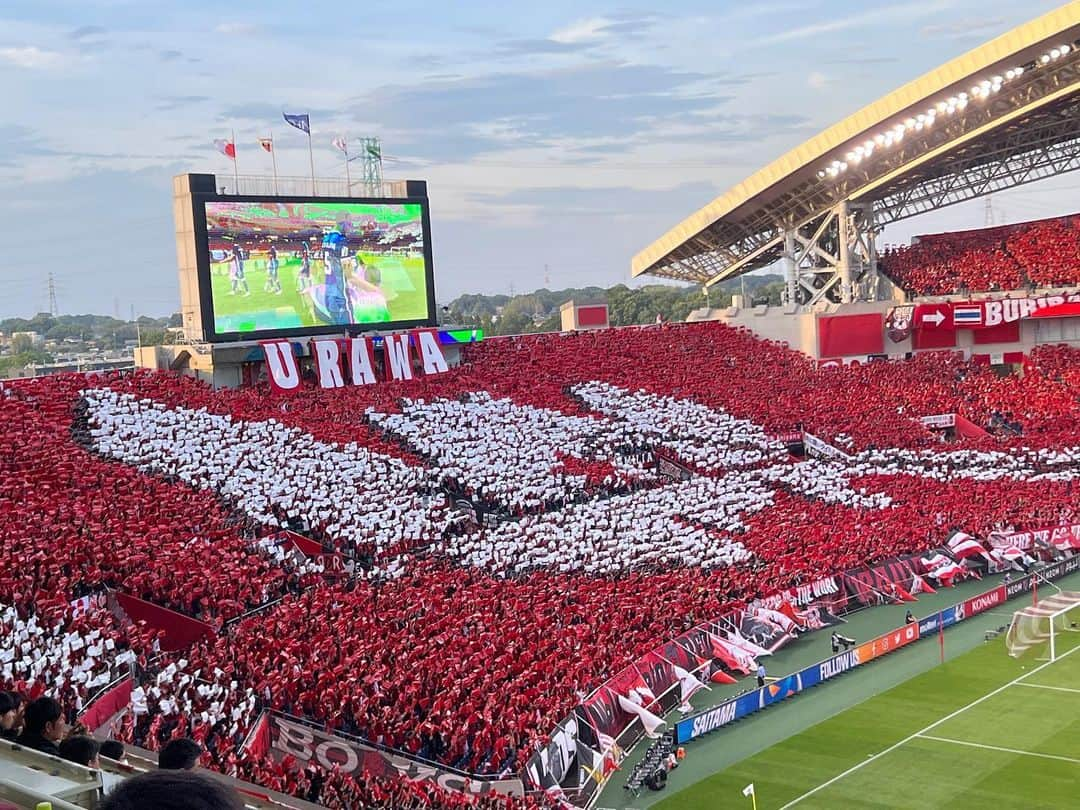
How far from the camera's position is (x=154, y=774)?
3.17 m

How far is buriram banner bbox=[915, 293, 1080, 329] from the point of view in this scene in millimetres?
50719

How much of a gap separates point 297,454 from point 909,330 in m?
30.1

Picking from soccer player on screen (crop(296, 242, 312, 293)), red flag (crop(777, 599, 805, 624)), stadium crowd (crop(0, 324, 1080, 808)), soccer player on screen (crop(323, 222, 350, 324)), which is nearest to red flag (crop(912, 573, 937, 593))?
stadium crowd (crop(0, 324, 1080, 808))

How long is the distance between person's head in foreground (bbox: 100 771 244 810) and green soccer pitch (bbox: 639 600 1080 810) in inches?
631

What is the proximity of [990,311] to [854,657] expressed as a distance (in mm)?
31040

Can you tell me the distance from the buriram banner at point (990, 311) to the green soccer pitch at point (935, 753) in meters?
29.7

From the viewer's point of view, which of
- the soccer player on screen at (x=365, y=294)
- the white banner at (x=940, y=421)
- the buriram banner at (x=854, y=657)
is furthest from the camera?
the white banner at (x=940, y=421)

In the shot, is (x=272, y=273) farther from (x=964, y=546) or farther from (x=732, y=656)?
(x=964, y=546)

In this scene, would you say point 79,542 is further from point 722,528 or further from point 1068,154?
point 1068,154

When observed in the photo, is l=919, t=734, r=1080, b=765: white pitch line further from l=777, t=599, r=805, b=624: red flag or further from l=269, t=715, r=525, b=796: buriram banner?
l=269, t=715, r=525, b=796: buriram banner

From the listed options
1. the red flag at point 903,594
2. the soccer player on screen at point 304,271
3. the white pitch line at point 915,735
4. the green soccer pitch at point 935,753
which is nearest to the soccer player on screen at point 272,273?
the soccer player on screen at point 304,271

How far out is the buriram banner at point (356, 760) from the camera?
16938 mm

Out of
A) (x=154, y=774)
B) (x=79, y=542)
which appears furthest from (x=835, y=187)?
(x=154, y=774)

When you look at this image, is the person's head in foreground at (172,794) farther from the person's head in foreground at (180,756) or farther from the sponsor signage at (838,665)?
the sponsor signage at (838,665)
